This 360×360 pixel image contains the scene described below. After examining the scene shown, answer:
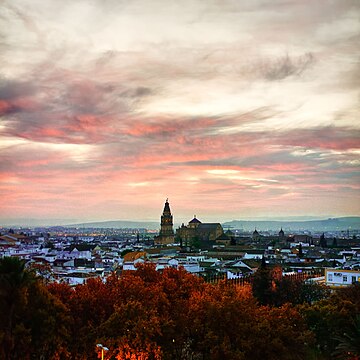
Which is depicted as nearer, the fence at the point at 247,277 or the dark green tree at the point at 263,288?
the dark green tree at the point at 263,288

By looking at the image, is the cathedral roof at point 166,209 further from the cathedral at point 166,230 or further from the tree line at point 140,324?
the tree line at point 140,324

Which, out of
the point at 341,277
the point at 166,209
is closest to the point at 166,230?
the point at 166,209

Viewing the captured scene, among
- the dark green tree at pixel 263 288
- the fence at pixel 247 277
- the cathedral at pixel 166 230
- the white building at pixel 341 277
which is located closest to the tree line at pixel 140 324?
the dark green tree at pixel 263 288

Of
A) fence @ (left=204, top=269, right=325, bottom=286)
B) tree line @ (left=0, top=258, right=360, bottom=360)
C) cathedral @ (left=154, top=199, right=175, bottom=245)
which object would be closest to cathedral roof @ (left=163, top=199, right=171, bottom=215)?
cathedral @ (left=154, top=199, right=175, bottom=245)

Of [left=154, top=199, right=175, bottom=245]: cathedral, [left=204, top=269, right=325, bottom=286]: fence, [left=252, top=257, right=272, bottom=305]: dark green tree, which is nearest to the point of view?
[left=252, top=257, right=272, bottom=305]: dark green tree

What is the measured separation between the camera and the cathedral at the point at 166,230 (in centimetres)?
18300

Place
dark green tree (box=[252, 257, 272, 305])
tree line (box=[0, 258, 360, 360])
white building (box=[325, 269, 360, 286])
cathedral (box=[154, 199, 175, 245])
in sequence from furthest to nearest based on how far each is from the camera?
cathedral (box=[154, 199, 175, 245]), white building (box=[325, 269, 360, 286]), dark green tree (box=[252, 257, 272, 305]), tree line (box=[0, 258, 360, 360])

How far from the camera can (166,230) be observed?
187 meters

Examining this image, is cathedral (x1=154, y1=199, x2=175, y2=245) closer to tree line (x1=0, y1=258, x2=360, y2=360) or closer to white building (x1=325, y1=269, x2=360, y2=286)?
white building (x1=325, y1=269, x2=360, y2=286)

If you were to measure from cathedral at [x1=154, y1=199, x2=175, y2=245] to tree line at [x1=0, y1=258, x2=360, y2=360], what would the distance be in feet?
489

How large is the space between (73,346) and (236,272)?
56.2 metres

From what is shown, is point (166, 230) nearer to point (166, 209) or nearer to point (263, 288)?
point (166, 209)

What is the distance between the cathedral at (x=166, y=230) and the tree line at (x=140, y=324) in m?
149

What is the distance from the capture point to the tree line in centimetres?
2456
